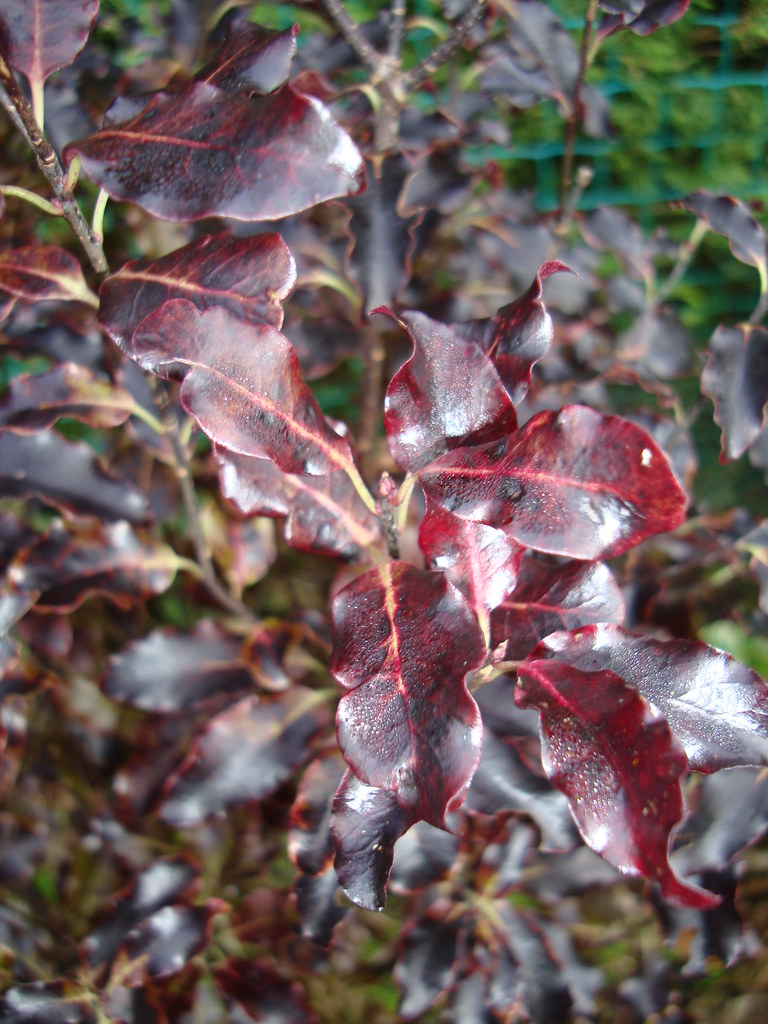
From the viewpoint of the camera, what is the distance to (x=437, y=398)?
24.5 inches

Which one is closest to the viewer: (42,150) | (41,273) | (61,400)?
(42,150)

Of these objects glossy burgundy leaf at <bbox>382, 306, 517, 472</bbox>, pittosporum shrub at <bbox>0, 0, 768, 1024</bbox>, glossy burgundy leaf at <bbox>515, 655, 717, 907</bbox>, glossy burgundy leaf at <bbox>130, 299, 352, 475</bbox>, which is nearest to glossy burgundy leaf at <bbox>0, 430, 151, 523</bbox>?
pittosporum shrub at <bbox>0, 0, 768, 1024</bbox>

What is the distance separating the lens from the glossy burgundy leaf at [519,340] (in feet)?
2.04

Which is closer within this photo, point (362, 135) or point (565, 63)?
point (362, 135)

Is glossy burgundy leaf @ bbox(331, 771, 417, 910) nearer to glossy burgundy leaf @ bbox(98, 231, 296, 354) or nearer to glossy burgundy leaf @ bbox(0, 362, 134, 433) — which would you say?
glossy burgundy leaf @ bbox(98, 231, 296, 354)

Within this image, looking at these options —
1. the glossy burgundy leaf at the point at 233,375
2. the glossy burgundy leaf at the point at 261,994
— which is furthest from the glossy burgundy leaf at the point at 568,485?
the glossy burgundy leaf at the point at 261,994

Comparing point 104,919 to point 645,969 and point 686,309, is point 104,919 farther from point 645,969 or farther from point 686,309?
point 686,309

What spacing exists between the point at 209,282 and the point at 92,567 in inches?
18.3

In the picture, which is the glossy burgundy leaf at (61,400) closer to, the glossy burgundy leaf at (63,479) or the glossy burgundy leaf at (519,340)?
the glossy burgundy leaf at (63,479)

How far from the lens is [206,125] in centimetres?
65

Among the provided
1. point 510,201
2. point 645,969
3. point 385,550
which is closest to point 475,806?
point 385,550

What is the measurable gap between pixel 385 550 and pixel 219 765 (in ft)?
1.27

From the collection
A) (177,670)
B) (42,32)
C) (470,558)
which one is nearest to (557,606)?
(470,558)

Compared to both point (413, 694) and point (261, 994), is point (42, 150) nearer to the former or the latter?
point (413, 694)
